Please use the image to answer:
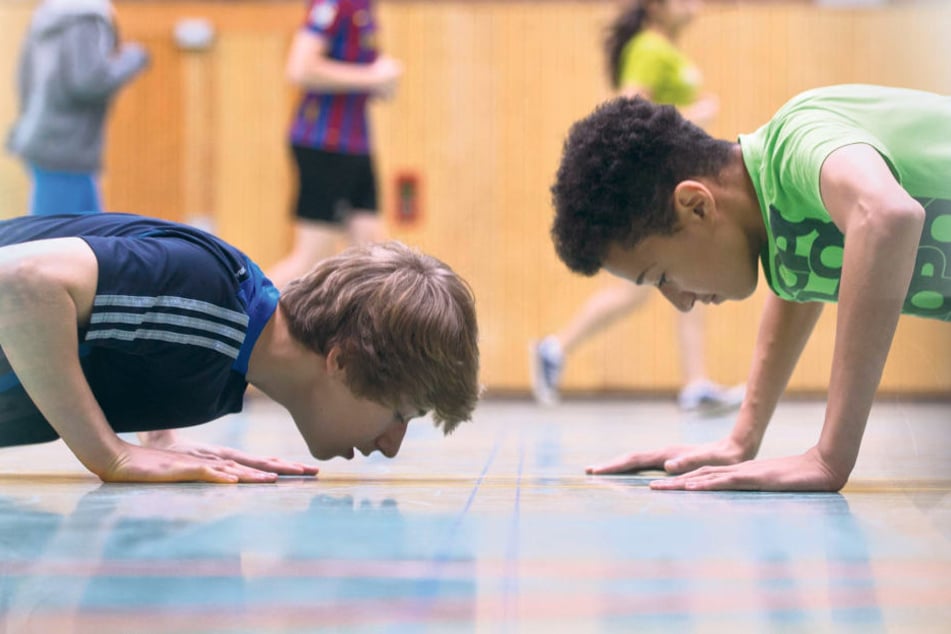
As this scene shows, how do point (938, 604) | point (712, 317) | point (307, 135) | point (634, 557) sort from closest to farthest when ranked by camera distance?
1. point (938, 604)
2. point (634, 557)
3. point (307, 135)
4. point (712, 317)

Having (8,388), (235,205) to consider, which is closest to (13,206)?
(235,205)

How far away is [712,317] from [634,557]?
5.01 meters

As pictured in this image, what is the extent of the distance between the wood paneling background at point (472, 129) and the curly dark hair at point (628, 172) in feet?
13.5

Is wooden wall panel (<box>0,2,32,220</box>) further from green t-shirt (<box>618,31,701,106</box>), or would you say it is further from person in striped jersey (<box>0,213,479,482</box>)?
person in striped jersey (<box>0,213,479,482</box>)

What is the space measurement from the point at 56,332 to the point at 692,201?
1.10 metres

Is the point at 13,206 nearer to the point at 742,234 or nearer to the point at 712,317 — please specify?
the point at 712,317

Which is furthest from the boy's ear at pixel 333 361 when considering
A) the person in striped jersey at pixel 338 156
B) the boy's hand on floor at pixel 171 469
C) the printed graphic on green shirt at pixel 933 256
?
the person in striped jersey at pixel 338 156

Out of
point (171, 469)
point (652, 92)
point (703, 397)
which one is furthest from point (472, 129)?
point (171, 469)

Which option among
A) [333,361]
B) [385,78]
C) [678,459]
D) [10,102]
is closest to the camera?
[333,361]

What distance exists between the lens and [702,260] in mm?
1915

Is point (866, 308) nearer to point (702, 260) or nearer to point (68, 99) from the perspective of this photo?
point (702, 260)

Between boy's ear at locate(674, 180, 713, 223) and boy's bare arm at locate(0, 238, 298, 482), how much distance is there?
100 cm

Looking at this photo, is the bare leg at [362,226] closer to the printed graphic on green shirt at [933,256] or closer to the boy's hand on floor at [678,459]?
the boy's hand on floor at [678,459]

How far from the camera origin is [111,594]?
1042 millimetres
